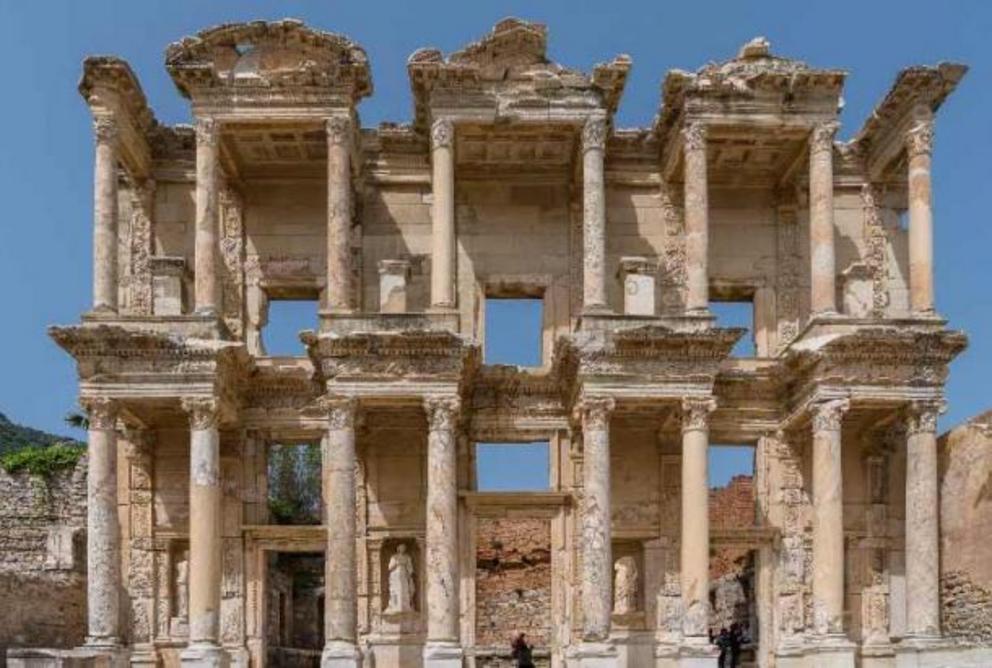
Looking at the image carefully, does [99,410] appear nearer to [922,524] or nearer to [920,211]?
[922,524]

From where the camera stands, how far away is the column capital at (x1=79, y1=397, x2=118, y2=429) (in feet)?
61.2

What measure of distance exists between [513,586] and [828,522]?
1200 centimetres

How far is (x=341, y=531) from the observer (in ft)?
60.9

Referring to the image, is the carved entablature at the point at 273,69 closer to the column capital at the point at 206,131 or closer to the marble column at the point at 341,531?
the column capital at the point at 206,131

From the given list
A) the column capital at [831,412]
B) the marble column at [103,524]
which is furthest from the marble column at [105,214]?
the column capital at [831,412]

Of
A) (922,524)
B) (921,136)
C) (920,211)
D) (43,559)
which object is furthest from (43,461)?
(921,136)

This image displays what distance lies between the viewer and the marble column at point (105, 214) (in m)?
19.2

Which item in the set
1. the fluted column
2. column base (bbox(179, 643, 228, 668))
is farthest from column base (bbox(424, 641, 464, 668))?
the fluted column

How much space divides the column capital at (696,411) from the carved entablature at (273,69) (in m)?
6.42

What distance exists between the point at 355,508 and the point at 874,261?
8873 mm

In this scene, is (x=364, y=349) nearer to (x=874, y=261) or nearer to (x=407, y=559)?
(x=407, y=559)

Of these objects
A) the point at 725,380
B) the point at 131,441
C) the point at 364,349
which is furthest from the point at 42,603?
the point at 725,380

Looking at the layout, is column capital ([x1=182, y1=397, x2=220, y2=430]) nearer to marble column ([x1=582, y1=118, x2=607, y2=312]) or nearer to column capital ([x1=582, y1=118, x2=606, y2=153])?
marble column ([x1=582, y1=118, x2=607, y2=312])

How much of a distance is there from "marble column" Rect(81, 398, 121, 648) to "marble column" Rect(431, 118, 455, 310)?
15.6ft
